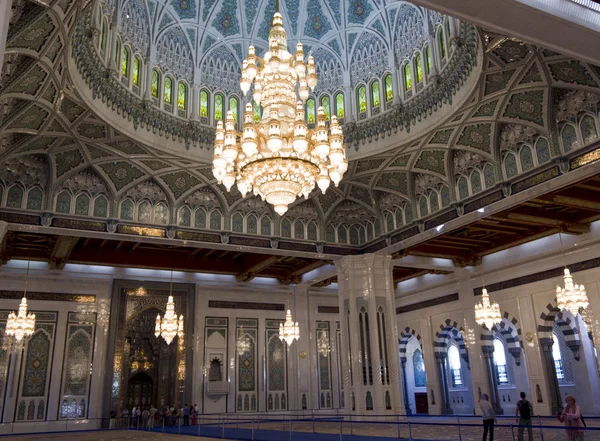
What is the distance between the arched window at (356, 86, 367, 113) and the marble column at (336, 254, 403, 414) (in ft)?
12.6

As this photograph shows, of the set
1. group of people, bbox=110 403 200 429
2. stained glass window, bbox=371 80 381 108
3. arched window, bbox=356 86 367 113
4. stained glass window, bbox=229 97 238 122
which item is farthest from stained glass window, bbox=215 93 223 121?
group of people, bbox=110 403 200 429

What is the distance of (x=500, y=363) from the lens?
699 inches

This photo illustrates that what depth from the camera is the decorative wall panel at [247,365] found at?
1627 cm

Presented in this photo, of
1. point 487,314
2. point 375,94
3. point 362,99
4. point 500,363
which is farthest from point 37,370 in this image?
point 500,363

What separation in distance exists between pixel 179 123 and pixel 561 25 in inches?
328

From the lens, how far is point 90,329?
49.5ft

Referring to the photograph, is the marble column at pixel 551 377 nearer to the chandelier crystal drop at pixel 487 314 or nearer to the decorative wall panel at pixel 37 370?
the chandelier crystal drop at pixel 487 314

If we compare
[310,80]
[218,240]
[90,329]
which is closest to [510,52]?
[310,80]

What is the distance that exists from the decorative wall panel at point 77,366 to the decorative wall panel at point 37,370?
408 mm

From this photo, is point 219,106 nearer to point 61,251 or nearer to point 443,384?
point 61,251

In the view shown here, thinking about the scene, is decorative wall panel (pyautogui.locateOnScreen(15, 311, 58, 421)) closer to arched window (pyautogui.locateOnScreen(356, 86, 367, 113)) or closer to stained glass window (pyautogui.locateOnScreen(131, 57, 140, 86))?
stained glass window (pyautogui.locateOnScreen(131, 57, 140, 86))

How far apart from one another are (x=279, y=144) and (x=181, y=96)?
6242mm

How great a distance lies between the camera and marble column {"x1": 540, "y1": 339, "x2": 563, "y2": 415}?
13391mm

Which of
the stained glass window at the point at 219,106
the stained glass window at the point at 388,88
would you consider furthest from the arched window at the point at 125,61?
the stained glass window at the point at 388,88
